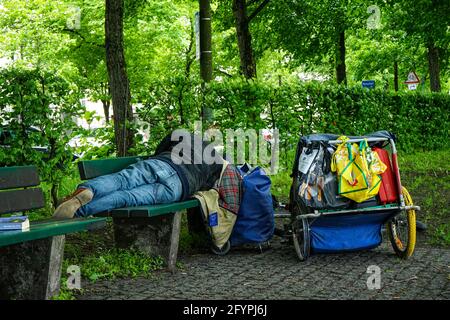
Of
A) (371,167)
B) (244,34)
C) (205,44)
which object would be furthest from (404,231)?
(244,34)

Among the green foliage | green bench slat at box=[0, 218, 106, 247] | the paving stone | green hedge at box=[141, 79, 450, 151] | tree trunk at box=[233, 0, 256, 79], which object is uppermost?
tree trunk at box=[233, 0, 256, 79]

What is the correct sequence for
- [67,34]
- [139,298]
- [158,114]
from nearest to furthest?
[139,298]
[158,114]
[67,34]

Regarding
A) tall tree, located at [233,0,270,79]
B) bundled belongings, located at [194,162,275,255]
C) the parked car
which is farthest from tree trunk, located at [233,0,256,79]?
bundled belongings, located at [194,162,275,255]

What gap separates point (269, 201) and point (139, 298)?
2.28m

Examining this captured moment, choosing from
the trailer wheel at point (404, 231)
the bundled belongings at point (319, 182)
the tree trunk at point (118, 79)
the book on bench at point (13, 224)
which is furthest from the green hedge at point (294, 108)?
the book on bench at point (13, 224)

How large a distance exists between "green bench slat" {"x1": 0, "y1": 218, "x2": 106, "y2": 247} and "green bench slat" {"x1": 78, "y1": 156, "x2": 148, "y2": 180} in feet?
3.66

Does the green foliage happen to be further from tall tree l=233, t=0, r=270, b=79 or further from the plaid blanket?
tall tree l=233, t=0, r=270, b=79

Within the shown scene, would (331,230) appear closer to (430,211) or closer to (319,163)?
(319,163)

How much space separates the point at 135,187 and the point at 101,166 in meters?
0.56

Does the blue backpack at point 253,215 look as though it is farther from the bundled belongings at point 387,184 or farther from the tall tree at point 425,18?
the tall tree at point 425,18

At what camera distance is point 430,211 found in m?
9.59

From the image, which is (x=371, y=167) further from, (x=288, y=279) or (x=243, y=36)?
(x=243, y=36)

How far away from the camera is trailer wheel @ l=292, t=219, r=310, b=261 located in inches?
257
